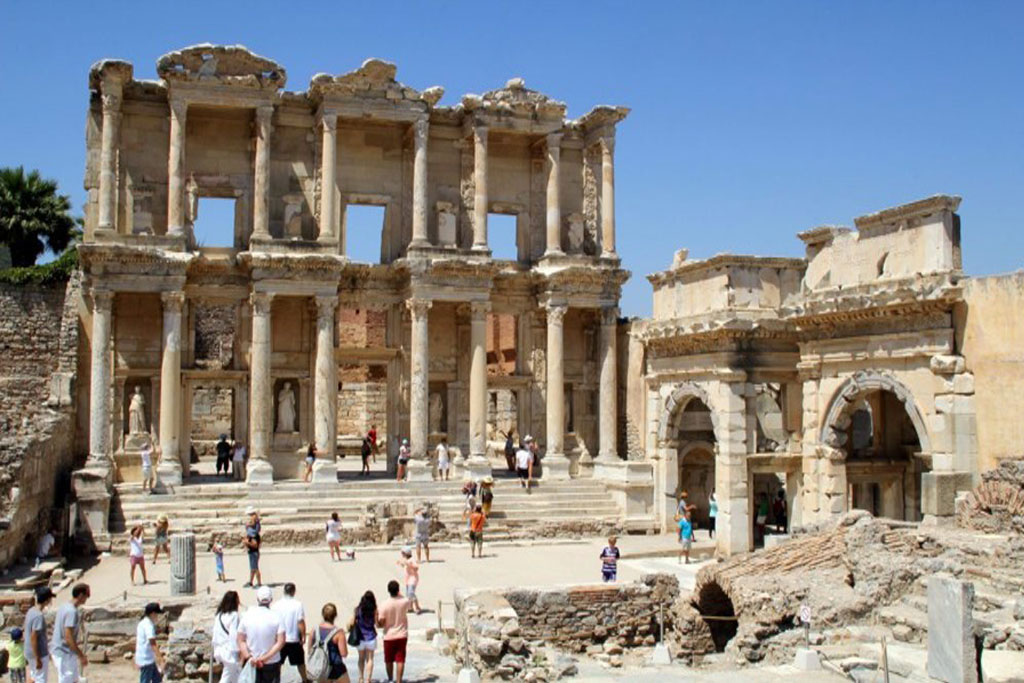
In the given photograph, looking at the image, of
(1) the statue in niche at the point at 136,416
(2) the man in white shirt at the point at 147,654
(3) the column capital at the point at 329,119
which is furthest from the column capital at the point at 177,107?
(2) the man in white shirt at the point at 147,654

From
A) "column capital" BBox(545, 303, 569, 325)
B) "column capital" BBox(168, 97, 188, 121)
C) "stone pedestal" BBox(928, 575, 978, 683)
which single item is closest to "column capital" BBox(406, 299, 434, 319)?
"column capital" BBox(545, 303, 569, 325)

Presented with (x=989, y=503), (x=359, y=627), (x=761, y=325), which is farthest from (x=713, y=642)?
(x=761, y=325)

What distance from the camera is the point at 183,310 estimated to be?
30172mm

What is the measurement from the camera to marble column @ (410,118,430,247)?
3077cm

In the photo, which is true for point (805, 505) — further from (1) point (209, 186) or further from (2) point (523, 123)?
(1) point (209, 186)

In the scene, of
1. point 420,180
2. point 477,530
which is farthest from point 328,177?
point 477,530

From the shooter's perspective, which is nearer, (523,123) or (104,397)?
(104,397)

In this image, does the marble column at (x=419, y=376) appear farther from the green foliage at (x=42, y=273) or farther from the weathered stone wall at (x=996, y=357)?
the weathered stone wall at (x=996, y=357)

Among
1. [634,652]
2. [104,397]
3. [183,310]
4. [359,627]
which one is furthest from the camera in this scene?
[183,310]

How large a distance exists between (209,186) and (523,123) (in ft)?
28.8

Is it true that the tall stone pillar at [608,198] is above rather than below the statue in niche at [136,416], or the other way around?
above

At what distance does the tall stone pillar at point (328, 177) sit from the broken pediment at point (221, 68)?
1.56 meters

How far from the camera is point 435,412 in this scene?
3259 cm

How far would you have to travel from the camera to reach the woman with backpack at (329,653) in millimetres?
11812
